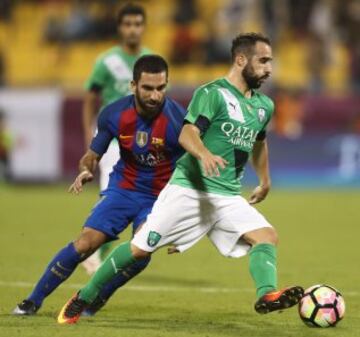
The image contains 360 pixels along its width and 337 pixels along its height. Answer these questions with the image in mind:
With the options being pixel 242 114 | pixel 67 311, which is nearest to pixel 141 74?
pixel 242 114

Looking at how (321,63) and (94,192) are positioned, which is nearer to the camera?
(94,192)

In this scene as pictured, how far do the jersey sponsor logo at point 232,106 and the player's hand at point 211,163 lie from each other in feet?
1.76

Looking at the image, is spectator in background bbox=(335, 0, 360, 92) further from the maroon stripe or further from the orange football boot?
the orange football boot

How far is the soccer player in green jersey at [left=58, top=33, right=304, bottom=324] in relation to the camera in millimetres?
6449

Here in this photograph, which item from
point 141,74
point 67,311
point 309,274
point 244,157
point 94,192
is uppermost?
point 141,74

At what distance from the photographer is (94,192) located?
56.8ft

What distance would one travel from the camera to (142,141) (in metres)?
6.86

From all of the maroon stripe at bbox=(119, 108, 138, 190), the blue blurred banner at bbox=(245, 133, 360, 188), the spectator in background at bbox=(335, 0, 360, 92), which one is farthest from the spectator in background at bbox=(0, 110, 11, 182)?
the maroon stripe at bbox=(119, 108, 138, 190)

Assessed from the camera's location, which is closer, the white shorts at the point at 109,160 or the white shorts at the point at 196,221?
the white shorts at the point at 196,221

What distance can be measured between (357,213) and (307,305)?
26.9 ft

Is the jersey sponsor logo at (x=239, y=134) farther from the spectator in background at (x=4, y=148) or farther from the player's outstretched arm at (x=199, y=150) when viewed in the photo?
the spectator in background at (x=4, y=148)

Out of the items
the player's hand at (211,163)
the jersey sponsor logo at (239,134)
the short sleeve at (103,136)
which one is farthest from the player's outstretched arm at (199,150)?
the short sleeve at (103,136)

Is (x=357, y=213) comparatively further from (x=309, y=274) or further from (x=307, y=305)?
(x=307, y=305)

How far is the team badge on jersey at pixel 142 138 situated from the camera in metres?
6.84
